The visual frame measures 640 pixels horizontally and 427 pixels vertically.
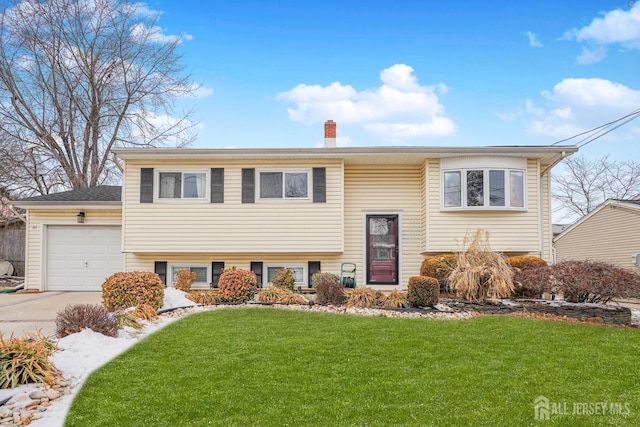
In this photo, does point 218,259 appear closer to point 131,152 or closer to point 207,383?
point 131,152

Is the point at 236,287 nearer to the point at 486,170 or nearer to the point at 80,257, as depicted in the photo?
the point at 486,170

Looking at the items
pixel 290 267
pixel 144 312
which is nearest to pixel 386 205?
pixel 290 267

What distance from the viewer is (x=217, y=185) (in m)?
12.6

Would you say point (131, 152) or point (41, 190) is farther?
point (41, 190)

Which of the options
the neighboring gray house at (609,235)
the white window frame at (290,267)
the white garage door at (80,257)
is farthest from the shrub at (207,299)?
the neighboring gray house at (609,235)

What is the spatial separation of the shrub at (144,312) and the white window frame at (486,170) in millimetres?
7701

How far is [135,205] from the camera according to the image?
12500 millimetres

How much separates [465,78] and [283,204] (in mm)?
7998

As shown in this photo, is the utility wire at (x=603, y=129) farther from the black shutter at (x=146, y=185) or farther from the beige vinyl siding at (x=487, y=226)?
the black shutter at (x=146, y=185)

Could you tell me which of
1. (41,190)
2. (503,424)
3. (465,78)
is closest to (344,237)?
(465,78)

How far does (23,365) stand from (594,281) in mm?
9049

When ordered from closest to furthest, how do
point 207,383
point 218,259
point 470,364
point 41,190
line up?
point 207,383, point 470,364, point 218,259, point 41,190

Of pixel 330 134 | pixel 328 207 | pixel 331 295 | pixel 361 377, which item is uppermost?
pixel 330 134

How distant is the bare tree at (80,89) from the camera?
21.5 meters
